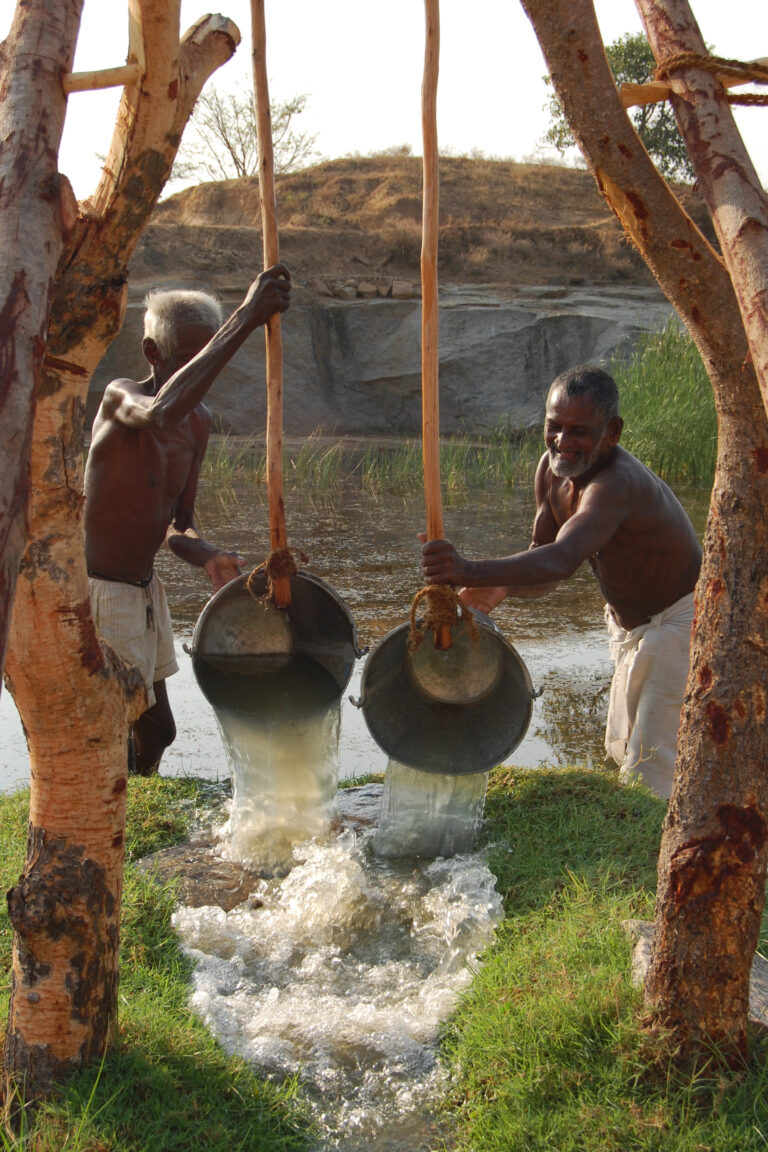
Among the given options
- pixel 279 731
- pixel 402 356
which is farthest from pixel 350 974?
pixel 402 356

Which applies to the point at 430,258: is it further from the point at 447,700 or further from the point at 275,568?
the point at 447,700

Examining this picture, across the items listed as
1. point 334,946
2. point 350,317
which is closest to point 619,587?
point 334,946

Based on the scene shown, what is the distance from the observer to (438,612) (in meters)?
3.57

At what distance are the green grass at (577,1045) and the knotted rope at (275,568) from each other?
1238 mm

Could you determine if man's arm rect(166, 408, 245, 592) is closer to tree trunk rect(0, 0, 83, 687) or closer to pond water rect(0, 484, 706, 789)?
pond water rect(0, 484, 706, 789)

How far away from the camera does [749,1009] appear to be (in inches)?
95.0

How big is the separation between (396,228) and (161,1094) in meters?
18.8

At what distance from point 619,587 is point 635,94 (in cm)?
221

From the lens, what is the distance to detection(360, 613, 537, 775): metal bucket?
12.5 ft

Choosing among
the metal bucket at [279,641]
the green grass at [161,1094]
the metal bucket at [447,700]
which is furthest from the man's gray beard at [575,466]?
the green grass at [161,1094]

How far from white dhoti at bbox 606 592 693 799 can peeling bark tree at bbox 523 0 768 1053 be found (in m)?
1.81

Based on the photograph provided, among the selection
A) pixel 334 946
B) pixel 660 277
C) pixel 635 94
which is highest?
pixel 635 94

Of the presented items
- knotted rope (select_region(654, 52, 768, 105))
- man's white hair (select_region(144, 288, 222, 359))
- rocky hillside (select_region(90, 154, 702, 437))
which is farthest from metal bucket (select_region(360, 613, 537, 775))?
rocky hillside (select_region(90, 154, 702, 437))

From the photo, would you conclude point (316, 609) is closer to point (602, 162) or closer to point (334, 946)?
point (334, 946)
